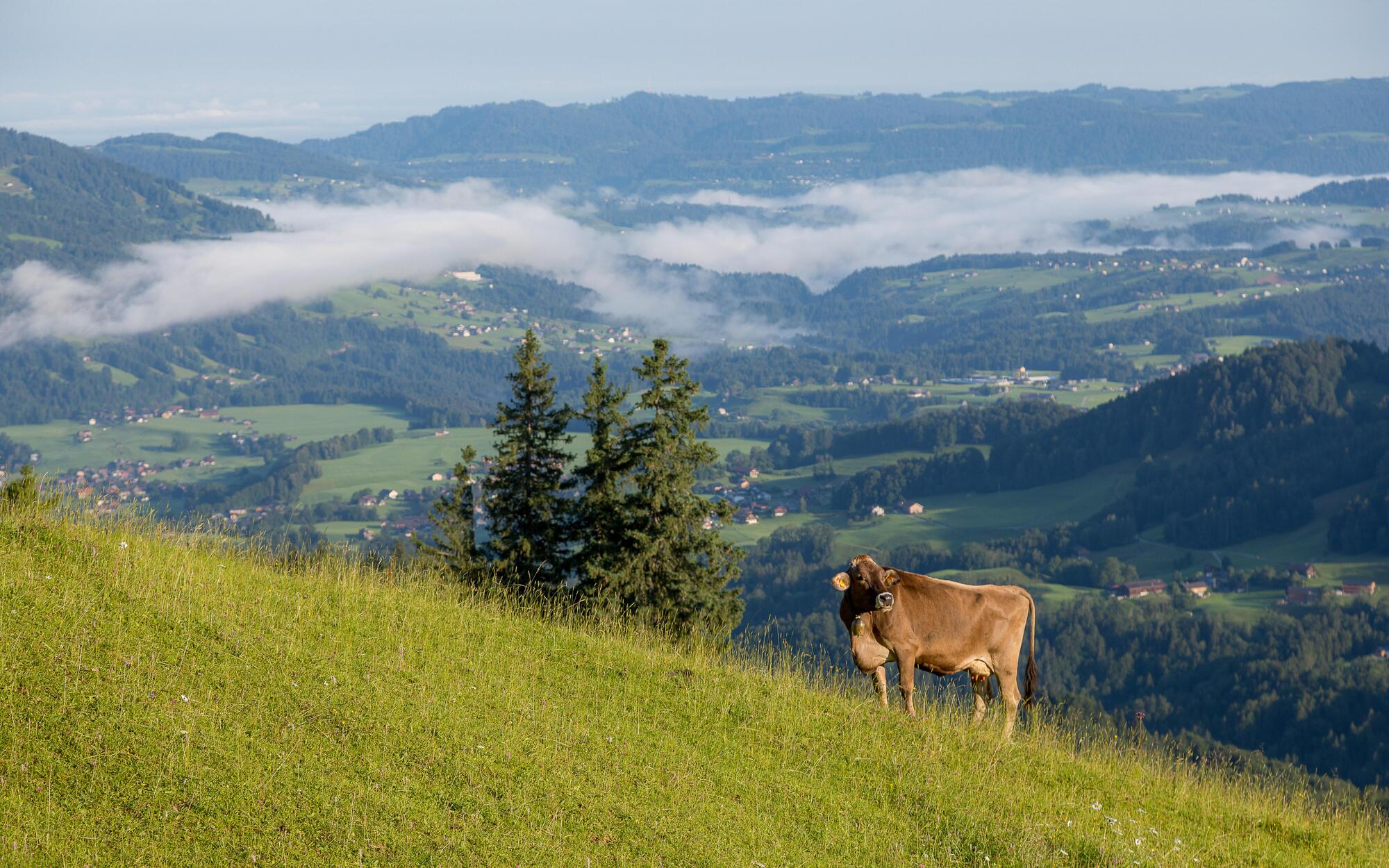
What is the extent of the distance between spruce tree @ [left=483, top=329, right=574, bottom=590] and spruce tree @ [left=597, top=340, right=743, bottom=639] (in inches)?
106

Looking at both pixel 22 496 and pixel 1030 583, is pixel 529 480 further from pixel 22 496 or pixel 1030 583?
pixel 1030 583

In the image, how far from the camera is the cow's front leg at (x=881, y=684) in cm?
1445

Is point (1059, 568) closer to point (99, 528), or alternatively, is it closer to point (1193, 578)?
point (1193, 578)

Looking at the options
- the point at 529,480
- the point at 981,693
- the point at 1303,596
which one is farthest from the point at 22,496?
the point at 1303,596

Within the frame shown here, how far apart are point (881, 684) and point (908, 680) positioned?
0.45 meters

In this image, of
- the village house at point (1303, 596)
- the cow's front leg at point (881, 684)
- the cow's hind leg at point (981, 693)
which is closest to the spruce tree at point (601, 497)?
the cow's front leg at point (881, 684)

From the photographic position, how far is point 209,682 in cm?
1170

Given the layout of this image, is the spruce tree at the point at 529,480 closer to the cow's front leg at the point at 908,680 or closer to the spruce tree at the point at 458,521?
the spruce tree at the point at 458,521

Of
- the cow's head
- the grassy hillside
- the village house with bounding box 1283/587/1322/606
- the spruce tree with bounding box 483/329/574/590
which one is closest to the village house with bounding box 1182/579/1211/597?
the village house with bounding box 1283/587/1322/606

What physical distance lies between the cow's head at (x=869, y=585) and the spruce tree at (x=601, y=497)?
1108 cm

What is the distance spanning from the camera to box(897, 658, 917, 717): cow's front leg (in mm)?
14102

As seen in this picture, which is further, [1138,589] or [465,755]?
[1138,589]

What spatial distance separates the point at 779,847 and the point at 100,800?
18.0ft

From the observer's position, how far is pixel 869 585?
13953 millimetres
